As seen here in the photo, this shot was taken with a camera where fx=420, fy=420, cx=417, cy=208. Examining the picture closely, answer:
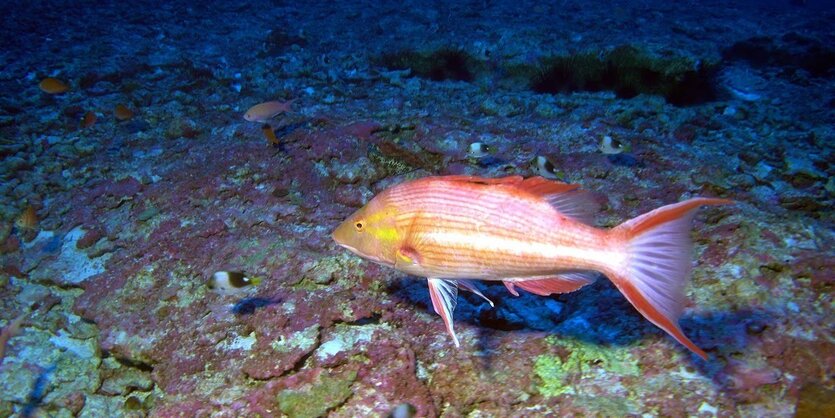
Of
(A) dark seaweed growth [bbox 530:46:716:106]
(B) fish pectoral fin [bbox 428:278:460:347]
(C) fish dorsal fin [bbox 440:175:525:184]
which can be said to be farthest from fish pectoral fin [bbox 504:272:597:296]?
(A) dark seaweed growth [bbox 530:46:716:106]

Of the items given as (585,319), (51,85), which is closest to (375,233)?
(585,319)

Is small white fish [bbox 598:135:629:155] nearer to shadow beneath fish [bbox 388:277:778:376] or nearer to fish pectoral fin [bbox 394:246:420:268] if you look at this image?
shadow beneath fish [bbox 388:277:778:376]

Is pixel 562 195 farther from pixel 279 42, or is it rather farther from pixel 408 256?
pixel 279 42

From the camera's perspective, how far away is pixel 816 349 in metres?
2.13

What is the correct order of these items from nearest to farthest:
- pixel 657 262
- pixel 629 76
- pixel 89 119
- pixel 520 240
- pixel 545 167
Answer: pixel 657 262 < pixel 520 240 < pixel 545 167 < pixel 89 119 < pixel 629 76

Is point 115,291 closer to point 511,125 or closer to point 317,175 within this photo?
point 317,175

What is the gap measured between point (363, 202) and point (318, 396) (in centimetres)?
201

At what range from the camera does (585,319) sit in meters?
2.59

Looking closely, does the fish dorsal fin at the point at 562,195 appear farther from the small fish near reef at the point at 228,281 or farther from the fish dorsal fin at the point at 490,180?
the small fish near reef at the point at 228,281

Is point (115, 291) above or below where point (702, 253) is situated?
below

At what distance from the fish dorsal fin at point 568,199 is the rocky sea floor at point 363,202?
973mm

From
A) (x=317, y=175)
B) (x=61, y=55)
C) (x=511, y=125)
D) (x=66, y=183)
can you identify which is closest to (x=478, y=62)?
(x=511, y=125)

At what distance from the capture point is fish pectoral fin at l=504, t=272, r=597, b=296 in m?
1.83

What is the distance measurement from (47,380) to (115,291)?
69 centimetres
